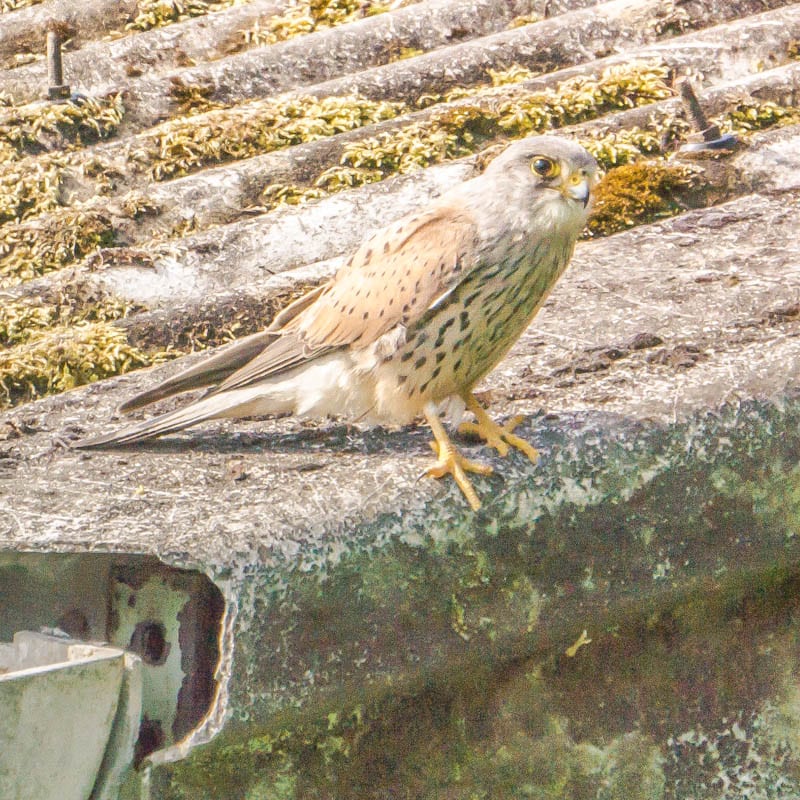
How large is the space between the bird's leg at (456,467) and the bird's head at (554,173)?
60 centimetres

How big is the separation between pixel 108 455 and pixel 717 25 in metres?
3.02

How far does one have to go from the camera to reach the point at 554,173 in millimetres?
2719

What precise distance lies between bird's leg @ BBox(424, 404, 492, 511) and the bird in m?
0.07

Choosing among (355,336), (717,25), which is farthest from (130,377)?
(717,25)

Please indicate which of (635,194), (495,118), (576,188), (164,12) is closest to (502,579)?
(576,188)

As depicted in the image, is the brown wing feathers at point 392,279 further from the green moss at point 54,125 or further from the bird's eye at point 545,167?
the green moss at point 54,125

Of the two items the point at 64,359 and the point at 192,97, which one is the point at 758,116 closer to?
the point at 192,97

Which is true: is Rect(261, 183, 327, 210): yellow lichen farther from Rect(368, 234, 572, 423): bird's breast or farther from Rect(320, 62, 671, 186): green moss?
Rect(368, 234, 572, 423): bird's breast

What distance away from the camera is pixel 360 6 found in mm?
4895

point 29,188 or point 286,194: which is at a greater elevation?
point 29,188

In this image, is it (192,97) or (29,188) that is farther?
(192,97)

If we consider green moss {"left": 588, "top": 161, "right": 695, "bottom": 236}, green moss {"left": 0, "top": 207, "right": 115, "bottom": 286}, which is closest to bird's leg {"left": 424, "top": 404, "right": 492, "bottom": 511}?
green moss {"left": 588, "top": 161, "right": 695, "bottom": 236}

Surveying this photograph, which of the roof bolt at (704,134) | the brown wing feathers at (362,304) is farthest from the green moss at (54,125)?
the roof bolt at (704,134)

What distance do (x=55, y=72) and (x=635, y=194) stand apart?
2.00m
